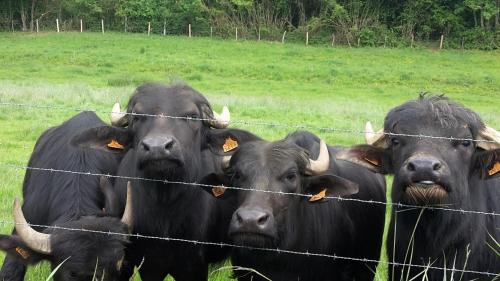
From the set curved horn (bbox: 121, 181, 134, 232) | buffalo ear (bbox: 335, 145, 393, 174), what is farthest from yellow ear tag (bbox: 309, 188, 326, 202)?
curved horn (bbox: 121, 181, 134, 232)

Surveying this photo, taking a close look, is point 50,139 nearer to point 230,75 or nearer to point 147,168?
point 147,168

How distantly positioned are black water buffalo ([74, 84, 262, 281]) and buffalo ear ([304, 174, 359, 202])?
0.69 m

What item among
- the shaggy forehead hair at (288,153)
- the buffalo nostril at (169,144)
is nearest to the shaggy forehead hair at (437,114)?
the shaggy forehead hair at (288,153)

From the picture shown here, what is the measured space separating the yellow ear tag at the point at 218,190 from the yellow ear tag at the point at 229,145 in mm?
376

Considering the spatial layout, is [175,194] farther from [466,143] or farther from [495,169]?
[495,169]

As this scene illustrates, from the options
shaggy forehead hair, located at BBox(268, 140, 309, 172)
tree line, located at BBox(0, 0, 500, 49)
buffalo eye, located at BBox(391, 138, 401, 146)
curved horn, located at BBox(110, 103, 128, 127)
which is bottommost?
tree line, located at BBox(0, 0, 500, 49)

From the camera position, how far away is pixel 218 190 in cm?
521

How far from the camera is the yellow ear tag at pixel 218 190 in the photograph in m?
5.16

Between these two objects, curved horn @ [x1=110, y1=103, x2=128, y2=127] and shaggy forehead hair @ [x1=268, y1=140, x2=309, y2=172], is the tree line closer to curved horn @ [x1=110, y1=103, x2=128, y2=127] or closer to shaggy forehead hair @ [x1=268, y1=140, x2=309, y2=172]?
curved horn @ [x1=110, y1=103, x2=128, y2=127]

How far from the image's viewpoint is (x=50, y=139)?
21.6 feet

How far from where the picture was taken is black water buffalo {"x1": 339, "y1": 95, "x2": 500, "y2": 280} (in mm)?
4602

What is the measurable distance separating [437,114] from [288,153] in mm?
1090

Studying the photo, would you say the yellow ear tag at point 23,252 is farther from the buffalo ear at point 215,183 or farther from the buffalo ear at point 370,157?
the buffalo ear at point 370,157

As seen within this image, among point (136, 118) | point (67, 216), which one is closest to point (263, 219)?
point (136, 118)
